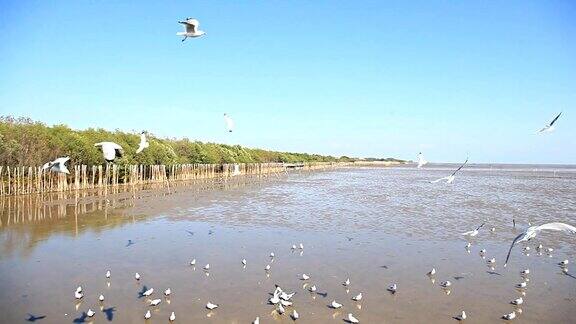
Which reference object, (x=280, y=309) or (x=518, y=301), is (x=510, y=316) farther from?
(x=280, y=309)

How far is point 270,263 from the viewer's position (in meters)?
10.4

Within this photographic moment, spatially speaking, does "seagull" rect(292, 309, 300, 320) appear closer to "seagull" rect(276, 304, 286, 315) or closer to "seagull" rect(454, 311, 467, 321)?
"seagull" rect(276, 304, 286, 315)

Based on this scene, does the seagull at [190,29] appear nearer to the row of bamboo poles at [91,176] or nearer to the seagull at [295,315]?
the seagull at [295,315]

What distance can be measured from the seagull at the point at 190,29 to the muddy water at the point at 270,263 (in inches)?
206

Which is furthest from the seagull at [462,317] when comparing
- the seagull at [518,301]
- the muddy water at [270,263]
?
the seagull at [518,301]

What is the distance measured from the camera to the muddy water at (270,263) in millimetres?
7332

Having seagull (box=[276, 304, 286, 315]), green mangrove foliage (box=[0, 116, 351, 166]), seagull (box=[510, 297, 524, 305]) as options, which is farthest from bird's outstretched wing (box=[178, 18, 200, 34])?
green mangrove foliage (box=[0, 116, 351, 166])

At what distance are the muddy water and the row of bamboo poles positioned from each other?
24.9 ft

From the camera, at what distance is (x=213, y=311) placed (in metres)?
7.22

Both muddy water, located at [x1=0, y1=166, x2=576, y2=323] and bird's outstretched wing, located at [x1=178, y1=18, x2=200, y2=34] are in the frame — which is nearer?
muddy water, located at [x1=0, y1=166, x2=576, y2=323]

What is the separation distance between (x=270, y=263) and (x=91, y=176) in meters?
26.6

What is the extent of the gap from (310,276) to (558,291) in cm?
507

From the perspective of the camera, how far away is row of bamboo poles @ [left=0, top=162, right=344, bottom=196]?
83.3ft

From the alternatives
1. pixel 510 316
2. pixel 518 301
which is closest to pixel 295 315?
pixel 510 316
